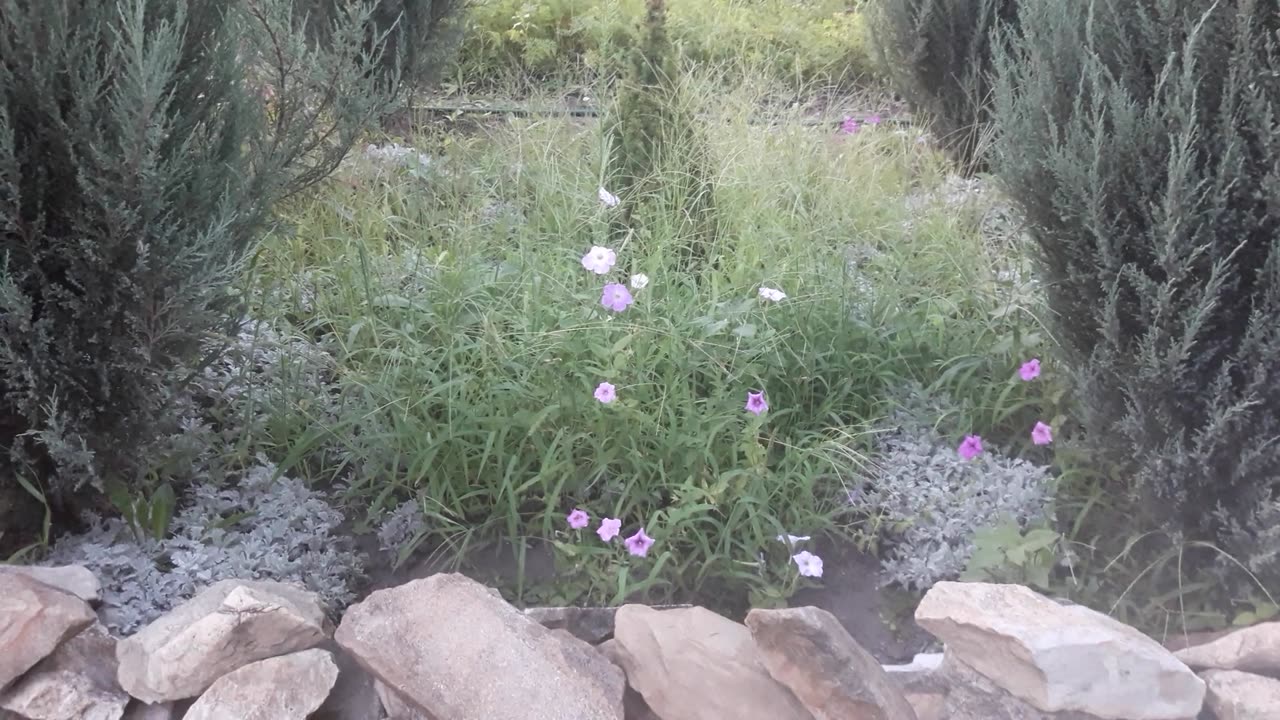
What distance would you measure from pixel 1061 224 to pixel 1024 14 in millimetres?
593

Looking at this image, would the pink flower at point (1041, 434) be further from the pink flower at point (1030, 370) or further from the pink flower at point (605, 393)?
the pink flower at point (605, 393)

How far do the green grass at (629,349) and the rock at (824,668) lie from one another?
0.39 meters

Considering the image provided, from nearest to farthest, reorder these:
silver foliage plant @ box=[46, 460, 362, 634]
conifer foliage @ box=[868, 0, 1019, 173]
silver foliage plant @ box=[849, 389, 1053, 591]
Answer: silver foliage plant @ box=[46, 460, 362, 634] → silver foliage plant @ box=[849, 389, 1053, 591] → conifer foliage @ box=[868, 0, 1019, 173]

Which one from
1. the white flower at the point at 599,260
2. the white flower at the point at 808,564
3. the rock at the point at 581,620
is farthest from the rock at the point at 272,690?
the white flower at the point at 599,260

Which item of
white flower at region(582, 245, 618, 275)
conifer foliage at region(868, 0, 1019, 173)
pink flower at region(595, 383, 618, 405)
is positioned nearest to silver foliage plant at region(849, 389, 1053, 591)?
pink flower at region(595, 383, 618, 405)

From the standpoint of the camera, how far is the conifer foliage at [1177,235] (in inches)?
80.5

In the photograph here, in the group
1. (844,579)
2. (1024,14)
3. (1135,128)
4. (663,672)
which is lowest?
(844,579)

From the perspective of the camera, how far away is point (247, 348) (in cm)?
306

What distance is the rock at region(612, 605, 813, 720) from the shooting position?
1.93 meters

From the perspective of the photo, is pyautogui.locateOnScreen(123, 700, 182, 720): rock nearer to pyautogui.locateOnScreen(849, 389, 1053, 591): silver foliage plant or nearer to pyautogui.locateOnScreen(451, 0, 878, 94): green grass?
pyautogui.locateOnScreen(849, 389, 1053, 591): silver foliage plant

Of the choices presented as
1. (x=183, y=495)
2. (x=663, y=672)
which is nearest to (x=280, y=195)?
(x=183, y=495)

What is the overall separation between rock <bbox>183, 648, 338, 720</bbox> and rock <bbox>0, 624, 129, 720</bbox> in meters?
0.22

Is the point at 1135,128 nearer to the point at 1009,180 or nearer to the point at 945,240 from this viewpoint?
the point at 1009,180

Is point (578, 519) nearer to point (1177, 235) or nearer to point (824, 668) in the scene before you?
point (824, 668)
